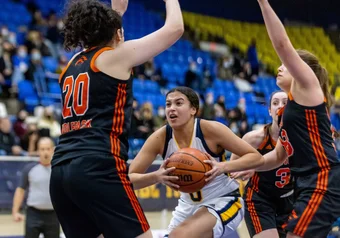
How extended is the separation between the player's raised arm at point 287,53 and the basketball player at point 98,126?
63 centimetres

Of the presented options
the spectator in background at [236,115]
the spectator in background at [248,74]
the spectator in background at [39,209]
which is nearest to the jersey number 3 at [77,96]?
the spectator in background at [39,209]

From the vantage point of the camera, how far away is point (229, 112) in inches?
603

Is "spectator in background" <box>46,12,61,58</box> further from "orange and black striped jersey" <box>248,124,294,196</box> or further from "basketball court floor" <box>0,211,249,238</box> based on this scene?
"orange and black striped jersey" <box>248,124,294,196</box>

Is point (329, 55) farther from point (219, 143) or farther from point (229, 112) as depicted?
point (219, 143)

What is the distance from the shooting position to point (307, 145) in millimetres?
4059

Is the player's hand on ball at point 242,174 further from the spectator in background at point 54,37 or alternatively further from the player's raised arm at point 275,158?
the spectator in background at point 54,37

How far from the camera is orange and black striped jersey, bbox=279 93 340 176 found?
405 cm

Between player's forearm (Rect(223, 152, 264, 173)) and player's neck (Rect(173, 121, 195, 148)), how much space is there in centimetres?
46

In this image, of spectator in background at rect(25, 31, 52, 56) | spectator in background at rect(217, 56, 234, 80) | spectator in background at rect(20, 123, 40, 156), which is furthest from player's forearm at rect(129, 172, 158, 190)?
spectator in background at rect(217, 56, 234, 80)

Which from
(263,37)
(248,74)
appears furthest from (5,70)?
(263,37)

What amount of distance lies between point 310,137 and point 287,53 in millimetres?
579

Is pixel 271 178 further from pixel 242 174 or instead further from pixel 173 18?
pixel 173 18

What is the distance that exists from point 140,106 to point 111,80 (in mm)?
10103

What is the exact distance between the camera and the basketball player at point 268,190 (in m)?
5.59
